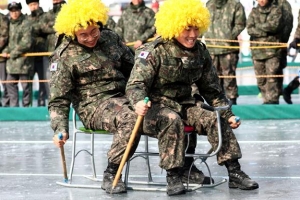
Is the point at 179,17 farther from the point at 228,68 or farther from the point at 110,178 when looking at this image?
the point at 228,68

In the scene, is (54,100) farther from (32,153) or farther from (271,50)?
(271,50)

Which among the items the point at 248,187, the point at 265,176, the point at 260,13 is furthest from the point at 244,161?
the point at 260,13

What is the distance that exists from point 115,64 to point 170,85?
0.65 metres

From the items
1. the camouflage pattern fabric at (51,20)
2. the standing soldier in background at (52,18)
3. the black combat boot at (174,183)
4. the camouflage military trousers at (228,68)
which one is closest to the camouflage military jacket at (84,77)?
the black combat boot at (174,183)

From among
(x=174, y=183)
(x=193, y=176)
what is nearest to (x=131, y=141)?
(x=174, y=183)

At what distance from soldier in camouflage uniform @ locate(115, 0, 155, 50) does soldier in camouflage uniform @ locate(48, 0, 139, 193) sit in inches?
319

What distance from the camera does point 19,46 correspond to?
705 inches

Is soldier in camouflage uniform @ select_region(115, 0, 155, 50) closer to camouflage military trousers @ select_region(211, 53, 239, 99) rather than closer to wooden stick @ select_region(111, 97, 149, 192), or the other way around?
camouflage military trousers @ select_region(211, 53, 239, 99)

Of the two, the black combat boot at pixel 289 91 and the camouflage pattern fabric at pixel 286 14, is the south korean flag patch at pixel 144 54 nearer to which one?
the camouflage pattern fabric at pixel 286 14

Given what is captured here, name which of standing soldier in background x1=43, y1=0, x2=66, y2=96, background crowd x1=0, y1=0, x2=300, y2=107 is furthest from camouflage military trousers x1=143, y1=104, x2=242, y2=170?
standing soldier in background x1=43, y1=0, x2=66, y2=96

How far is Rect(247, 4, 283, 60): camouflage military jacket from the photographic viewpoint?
16469mm

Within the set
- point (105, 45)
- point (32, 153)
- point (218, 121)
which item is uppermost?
point (105, 45)

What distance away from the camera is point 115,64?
926 centimetres

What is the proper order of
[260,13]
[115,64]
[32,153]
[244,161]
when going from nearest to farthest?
[115,64] → [244,161] → [32,153] → [260,13]
